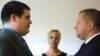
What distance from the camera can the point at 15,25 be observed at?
146cm

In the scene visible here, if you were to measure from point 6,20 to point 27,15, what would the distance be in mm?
159

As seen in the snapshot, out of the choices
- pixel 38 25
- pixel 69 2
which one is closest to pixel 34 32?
pixel 38 25

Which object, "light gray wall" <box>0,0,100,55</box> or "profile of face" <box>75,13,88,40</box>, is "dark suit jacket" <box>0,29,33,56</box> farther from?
"light gray wall" <box>0,0,100,55</box>

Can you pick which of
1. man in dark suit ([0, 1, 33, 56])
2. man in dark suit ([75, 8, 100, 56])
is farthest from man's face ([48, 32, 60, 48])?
man in dark suit ([0, 1, 33, 56])

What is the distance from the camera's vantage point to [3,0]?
Result: 12.0 ft

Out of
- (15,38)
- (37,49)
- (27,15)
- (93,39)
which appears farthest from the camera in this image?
(37,49)

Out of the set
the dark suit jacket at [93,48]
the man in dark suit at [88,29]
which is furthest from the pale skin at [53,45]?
the dark suit jacket at [93,48]

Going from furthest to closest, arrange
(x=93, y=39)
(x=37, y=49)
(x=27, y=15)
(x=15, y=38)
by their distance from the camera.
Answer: (x=37, y=49) → (x=93, y=39) → (x=27, y=15) → (x=15, y=38)

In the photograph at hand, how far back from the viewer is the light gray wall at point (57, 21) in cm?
348

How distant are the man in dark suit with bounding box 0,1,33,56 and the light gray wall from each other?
200cm

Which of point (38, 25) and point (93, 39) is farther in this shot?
point (38, 25)

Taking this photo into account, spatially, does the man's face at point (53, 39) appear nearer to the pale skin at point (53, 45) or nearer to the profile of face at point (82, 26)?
the pale skin at point (53, 45)

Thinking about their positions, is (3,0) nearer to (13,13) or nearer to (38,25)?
(38,25)

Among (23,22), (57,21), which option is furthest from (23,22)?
(57,21)
